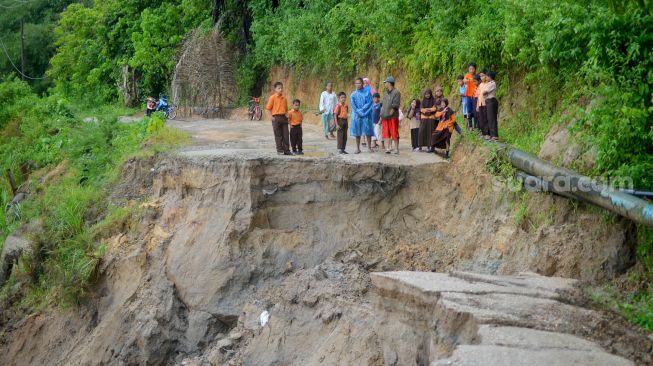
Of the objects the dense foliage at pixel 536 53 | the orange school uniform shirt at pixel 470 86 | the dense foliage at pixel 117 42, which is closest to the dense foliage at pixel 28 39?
the dense foliage at pixel 117 42

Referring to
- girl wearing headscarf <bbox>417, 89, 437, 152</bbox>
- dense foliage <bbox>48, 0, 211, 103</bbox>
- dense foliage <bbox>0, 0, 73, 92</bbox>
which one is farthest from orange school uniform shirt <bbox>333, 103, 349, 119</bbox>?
dense foliage <bbox>0, 0, 73, 92</bbox>

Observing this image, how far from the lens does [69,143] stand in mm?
21922

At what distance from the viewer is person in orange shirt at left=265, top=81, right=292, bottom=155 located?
555 inches

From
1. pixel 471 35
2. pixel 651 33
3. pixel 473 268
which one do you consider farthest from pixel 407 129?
pixel 651 33

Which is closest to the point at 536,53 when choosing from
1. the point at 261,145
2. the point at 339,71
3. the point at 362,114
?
the point at 362,114

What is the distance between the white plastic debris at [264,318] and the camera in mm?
11627

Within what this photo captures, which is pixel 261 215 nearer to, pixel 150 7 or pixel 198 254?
pixel 198 254

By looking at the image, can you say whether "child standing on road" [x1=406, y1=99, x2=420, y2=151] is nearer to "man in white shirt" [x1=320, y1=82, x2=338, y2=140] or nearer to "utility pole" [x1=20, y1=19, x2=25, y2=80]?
"man in white shirt" [x1=320, y1=82, x2=338, y2=140]

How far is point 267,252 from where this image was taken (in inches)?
508

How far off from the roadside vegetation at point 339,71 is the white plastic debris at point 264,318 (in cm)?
378

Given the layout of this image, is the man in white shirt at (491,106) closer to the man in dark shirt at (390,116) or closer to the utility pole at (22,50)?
the man in dark shirt at (390,116)

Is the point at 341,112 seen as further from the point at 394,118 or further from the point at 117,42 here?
the point at 117,42

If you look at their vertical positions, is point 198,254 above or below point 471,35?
below

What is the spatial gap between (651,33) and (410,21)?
29.6ft
